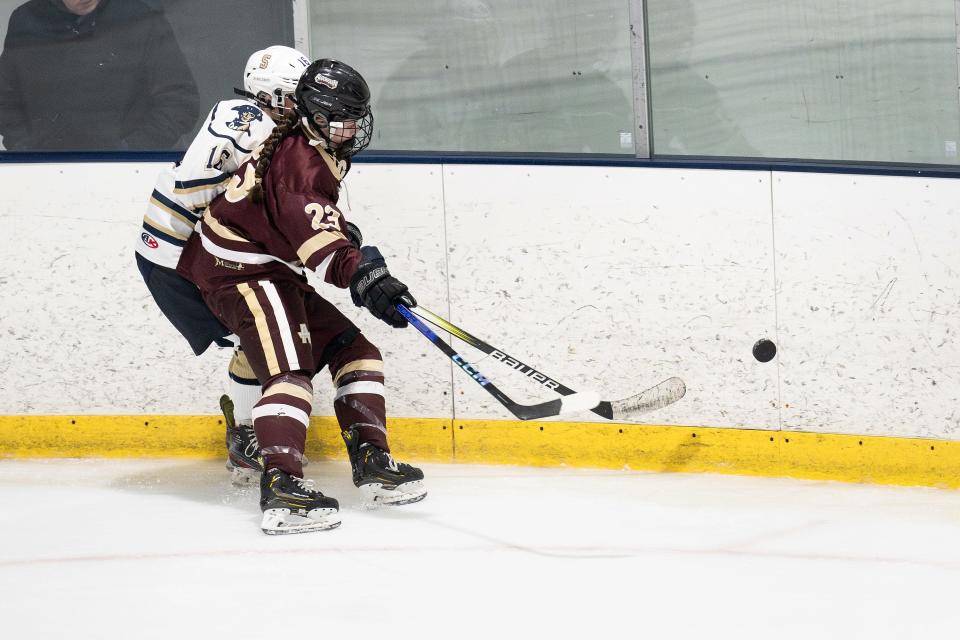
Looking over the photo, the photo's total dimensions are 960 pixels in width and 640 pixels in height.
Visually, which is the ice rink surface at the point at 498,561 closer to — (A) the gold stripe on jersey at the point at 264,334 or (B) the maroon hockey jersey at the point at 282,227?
(A) the gold stripe on jersey at the point at 264,334

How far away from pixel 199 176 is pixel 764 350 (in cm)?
154

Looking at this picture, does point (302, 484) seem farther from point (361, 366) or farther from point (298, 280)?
point (298, 280)

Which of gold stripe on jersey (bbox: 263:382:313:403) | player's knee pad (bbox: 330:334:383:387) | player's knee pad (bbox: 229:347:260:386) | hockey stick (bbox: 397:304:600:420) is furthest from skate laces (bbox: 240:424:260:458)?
hockey stick (bbox: 397:304:600:420)

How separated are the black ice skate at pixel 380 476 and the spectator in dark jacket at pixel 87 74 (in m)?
1.25

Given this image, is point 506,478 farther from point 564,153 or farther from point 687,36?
point 687,36

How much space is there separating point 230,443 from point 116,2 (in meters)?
1.42

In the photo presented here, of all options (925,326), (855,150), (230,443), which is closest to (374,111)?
(230,443)

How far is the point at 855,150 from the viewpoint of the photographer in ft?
11.0

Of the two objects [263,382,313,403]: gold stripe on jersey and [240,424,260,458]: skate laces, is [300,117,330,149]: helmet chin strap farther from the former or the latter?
[240,424,260,458]: skate laces

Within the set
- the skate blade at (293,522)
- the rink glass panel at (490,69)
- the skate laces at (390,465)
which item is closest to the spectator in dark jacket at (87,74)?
the rink glass panel at (490,69)

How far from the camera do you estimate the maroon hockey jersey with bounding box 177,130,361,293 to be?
9.09 ft

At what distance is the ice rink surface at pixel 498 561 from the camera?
2264mm

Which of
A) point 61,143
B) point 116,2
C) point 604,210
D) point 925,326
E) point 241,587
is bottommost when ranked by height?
point 241,587

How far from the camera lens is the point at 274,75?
120 inches
